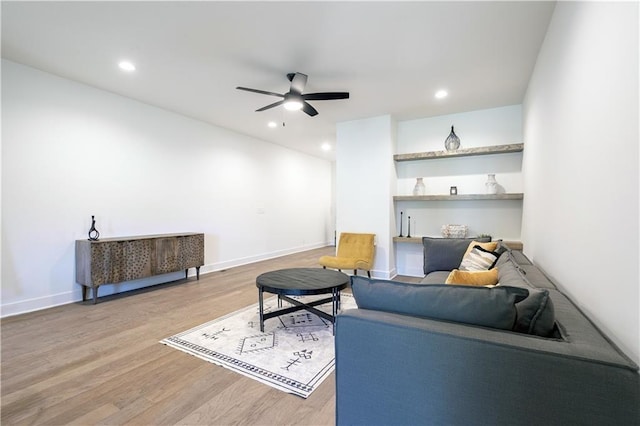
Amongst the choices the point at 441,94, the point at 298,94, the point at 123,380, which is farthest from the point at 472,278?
the point at 441,94

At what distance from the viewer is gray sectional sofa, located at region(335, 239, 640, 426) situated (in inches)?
34.6

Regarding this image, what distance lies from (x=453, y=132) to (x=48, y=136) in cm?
553

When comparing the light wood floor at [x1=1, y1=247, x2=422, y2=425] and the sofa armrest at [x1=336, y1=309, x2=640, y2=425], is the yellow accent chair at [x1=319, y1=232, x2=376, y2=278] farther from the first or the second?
the sofa armrest at [x1=336, y1=309, x2=640, y2=425]

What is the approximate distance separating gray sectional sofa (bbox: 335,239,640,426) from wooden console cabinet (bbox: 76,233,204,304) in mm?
3569

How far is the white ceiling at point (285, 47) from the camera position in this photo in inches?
92.1

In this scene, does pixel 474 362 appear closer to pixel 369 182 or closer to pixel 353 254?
pixel 353 254

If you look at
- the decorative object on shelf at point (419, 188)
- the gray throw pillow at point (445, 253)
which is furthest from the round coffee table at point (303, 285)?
the decorative object on shelf at point (419, 188)

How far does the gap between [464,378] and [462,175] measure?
436cm

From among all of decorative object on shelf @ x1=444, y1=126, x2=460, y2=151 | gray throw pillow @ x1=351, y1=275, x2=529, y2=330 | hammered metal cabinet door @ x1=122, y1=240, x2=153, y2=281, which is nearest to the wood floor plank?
hammered metal cabinet door @ x1=122, y1=240, x2=153, y2=281

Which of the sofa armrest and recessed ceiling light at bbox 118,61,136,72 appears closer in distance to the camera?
the sofa armrest

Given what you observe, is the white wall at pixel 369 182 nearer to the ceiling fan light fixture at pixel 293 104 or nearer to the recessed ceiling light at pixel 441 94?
the recessed ceiling light at pixel 441 94

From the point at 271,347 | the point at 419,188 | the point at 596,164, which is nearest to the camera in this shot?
the point at 596,164

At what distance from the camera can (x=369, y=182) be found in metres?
5.05

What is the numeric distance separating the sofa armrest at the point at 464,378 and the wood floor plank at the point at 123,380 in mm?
640
